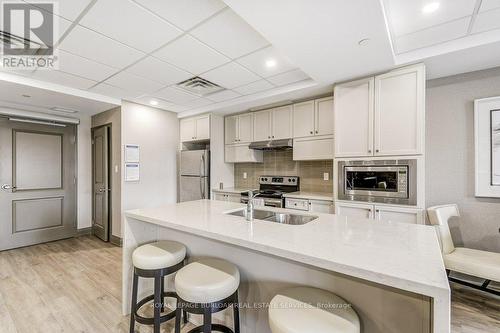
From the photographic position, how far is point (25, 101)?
352 cm

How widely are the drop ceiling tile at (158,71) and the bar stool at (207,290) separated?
214cm

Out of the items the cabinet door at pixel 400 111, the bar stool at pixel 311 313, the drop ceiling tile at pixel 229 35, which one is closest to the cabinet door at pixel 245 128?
the drop ceiling tile at pixel 229 35

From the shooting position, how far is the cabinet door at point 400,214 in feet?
7.95

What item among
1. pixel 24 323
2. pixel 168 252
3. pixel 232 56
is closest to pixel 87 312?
pixel 24 323

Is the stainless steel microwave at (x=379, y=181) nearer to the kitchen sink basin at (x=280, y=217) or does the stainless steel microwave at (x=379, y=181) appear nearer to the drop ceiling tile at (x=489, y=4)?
the kitchen sink basin at (x=280, y=217)

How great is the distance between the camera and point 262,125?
13.3 ft

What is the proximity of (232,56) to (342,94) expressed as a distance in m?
1.42

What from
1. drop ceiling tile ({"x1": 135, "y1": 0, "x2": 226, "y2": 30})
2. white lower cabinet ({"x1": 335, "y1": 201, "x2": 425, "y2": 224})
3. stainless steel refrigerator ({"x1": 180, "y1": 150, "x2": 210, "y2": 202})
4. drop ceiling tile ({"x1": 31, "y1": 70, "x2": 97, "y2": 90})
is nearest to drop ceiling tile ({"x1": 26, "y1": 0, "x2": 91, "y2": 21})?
drop ceiling tile ({"x1": 135, "y1": 0, "x2": 226, "y2": 30})

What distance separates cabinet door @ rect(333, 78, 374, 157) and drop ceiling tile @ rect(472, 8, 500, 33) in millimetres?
892

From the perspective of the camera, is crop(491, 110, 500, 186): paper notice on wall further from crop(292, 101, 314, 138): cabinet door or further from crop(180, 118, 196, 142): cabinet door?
crop(180, 118, 196, 142): cabinet door

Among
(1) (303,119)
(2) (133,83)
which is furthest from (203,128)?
(1) (303,119)

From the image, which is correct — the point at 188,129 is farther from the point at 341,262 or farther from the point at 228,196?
the point at 341,262

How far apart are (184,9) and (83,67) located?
1.65 meters

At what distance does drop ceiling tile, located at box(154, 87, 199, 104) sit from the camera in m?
3.38
